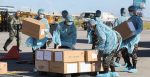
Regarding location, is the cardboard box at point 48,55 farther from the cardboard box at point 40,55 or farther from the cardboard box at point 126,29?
the cardboard box at point 126,29

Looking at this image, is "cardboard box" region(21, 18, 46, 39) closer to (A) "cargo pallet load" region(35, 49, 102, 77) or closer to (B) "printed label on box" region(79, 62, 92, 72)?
(A) "cargo pallet load" region(35, 49, 102, 77)

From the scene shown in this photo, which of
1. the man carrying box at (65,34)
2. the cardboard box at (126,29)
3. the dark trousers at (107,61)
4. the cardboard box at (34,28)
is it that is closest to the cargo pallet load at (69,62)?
Answer: the dark trousers at (107,61)

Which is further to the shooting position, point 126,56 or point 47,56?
point 126,56

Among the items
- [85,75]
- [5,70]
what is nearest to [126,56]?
[85,75]

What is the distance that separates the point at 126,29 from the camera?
1399 cm

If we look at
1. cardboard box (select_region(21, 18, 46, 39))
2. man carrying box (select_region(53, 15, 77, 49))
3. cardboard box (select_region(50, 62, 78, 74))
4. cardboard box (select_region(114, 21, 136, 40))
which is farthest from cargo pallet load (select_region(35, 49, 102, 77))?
cardboard box (select_region(114, 21, 136, 40))

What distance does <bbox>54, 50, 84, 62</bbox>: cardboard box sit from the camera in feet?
41.0

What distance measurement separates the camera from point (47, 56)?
13125mm

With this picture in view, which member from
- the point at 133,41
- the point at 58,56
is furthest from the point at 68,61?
the point at 133,41

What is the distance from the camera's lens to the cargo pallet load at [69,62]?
494 inches

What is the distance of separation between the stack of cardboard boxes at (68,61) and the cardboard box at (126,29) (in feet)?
5.08

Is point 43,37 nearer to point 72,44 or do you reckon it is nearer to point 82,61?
point 72,44

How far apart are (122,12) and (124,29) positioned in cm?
126

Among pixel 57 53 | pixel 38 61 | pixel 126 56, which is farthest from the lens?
pixel 126 56
